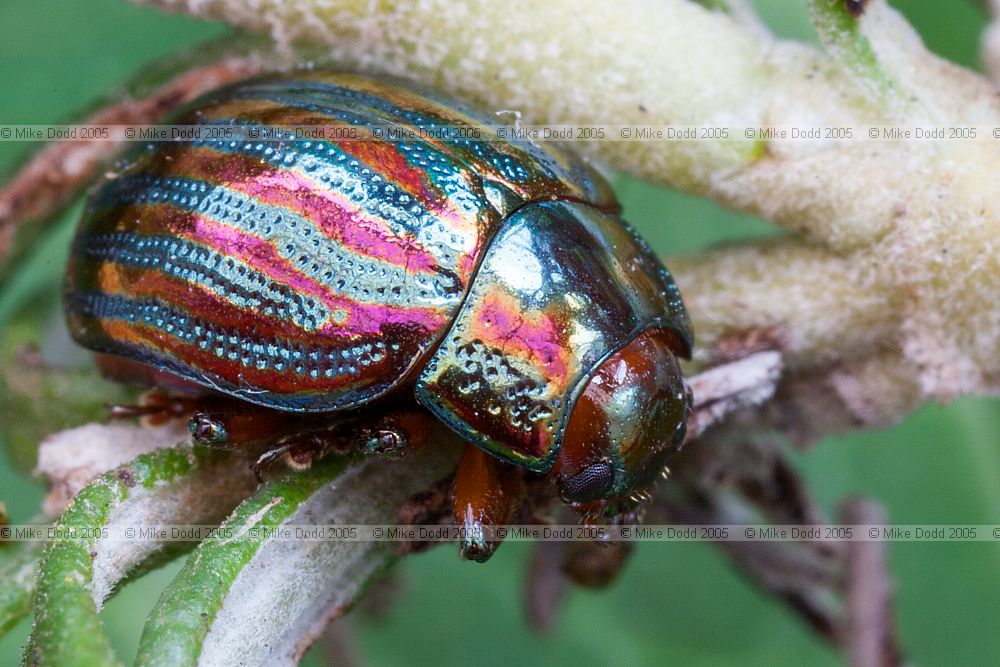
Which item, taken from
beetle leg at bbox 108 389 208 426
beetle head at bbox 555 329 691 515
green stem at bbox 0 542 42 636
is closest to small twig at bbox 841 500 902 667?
beetle head at bbox 555 329 691 515

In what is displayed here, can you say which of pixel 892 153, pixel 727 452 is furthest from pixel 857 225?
pixel 727 452

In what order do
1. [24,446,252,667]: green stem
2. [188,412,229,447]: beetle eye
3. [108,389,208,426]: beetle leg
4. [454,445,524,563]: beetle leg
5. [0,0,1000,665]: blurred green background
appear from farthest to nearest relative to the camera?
[0,0,1000,665]: blurred green background → [108,389,208,426]: beetle leg → [454,445,524,563]: beetle leg → [188,412,229,447]: beetle eye → [24,446,252,667]: green stem

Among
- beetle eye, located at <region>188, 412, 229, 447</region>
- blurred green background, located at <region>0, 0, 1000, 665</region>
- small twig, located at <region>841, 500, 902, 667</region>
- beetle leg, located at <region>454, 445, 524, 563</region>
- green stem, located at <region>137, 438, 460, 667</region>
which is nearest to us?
green stem, located at <region>137, 438, 460, 667</region>

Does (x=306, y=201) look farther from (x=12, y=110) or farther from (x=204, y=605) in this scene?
(x=12, y=110)

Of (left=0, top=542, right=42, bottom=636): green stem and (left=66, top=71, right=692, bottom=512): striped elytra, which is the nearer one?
(left=0, top=542, right=42, bottom=636): green stem

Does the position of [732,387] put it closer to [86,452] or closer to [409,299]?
[409,299]

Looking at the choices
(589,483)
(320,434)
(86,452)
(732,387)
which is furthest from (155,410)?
(732,387)

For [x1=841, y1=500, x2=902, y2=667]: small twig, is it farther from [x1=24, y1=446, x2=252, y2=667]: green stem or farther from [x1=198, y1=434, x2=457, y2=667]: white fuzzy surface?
[x1=24, y1=446, x2=252, y2=667]: green stem
